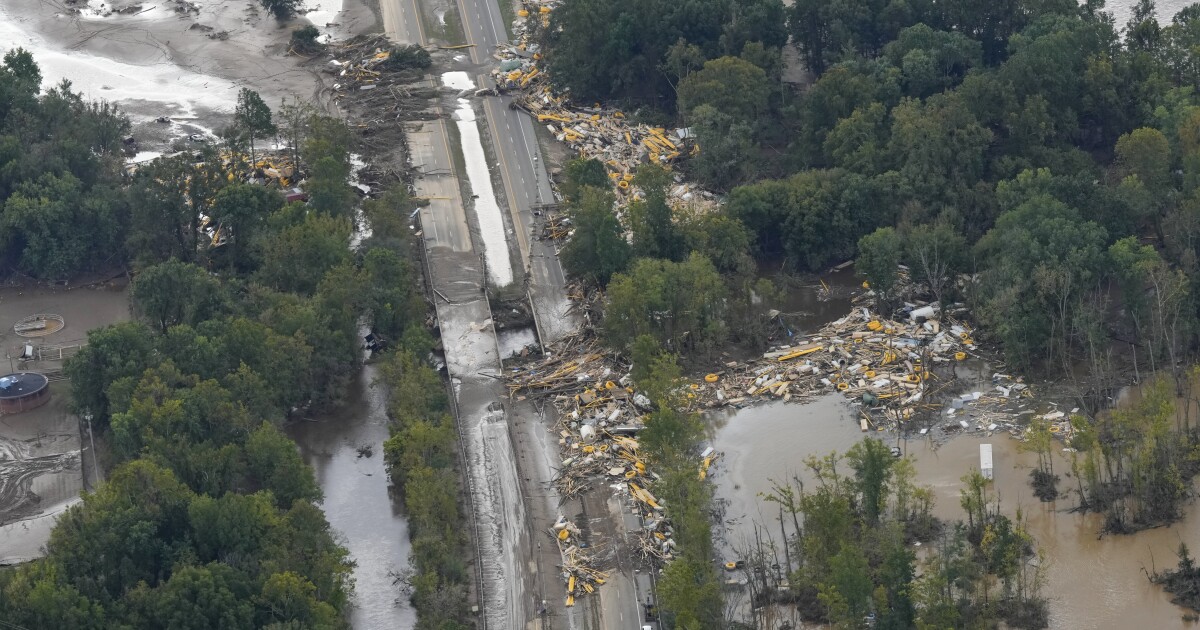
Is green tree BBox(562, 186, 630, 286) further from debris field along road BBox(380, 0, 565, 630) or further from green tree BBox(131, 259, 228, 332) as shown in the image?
green tree BBox(131, 259, 228, 332)

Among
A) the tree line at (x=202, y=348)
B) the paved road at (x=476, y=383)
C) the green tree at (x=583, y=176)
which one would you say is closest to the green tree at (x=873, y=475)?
the paved road at (x=476, y=383)

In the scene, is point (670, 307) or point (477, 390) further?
point (670, 307)

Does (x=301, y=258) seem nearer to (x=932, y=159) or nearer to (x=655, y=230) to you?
(x=655, y=230)

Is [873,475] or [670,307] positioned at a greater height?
[670,307]

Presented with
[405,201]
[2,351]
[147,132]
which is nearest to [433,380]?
[405,201]

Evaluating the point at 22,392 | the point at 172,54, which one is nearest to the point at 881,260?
the point at 22,392

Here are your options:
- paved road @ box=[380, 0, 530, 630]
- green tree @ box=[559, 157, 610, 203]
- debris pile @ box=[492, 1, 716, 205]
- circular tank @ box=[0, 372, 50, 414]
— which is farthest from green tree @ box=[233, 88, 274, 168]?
circular tank @ box=[0, 372, 50, 414]

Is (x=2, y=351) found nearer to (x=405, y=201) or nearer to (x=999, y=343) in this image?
(x=405, y=201)
